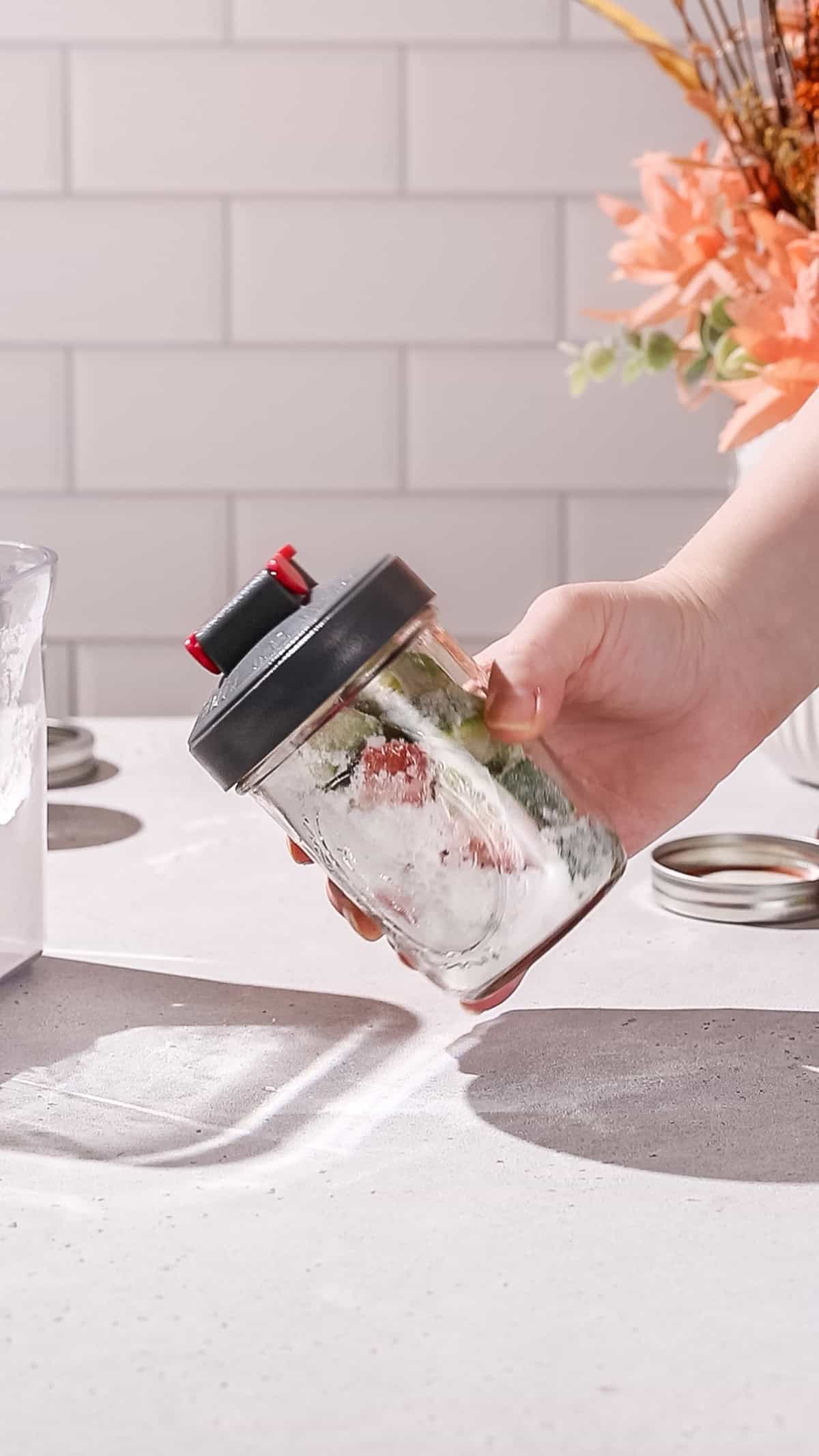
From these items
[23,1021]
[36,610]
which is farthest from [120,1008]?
[36,610]

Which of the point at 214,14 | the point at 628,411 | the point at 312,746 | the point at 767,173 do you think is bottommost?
the point at 312,746

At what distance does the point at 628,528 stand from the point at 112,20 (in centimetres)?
63

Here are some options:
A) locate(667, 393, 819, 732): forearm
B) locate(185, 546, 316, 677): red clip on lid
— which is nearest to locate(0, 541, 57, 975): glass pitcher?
locate(185, 546, 316, 677): red clip on lid

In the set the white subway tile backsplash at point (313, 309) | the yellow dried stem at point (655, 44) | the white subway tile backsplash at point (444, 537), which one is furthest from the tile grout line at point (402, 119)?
the yellow dried stem at point (655, 44)

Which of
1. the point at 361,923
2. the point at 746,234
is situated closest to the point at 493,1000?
the point at 361,923

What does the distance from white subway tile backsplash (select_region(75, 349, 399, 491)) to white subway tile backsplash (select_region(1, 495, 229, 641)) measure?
21 millimetres

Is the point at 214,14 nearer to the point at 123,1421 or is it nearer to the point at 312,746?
the point at 312,746

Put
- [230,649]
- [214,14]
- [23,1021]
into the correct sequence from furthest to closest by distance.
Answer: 1. [214,14]
2. [23,1021]
3. [230,649]

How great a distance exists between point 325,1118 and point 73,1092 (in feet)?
0.28

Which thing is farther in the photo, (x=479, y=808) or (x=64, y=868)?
(x=64, y=868)

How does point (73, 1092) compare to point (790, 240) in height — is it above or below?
below

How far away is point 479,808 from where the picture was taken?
0.51 m

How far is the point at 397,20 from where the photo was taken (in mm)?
1414

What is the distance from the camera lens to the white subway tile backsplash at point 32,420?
1.47 meters
